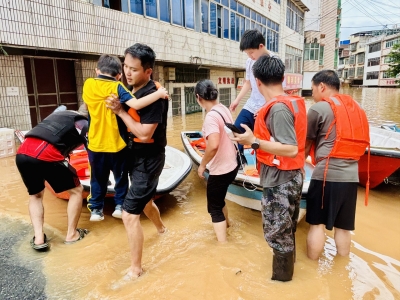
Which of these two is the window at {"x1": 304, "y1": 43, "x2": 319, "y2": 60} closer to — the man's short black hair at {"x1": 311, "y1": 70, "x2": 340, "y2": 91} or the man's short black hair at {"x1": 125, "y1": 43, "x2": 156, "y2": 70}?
the man's short black hair at {"x1": 311, "y1": 70, "x2": 340, "y2": 91}

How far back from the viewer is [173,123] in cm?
1275

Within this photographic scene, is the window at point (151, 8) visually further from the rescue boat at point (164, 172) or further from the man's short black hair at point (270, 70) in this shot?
the man's short black hair at point (270, 70)

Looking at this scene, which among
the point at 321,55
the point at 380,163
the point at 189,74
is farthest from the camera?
the point at 321,55

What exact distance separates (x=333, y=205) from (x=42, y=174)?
2872 mm

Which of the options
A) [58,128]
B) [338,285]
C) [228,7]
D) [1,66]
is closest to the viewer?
[338,285]

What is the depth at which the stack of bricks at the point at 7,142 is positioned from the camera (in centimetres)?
670

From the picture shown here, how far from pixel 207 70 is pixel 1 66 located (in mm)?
11546

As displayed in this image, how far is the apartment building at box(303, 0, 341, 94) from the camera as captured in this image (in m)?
31.2

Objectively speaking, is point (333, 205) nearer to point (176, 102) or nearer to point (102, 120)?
point (102, 120)

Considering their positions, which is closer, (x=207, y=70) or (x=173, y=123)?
(x=173, y=123)

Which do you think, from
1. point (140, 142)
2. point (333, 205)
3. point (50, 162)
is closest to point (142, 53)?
point (140, 142)

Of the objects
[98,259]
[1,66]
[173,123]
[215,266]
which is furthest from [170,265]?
[173,123]

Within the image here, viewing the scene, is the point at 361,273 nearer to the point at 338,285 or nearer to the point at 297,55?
the point at 338,285

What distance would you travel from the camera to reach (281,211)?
2.30 metres
